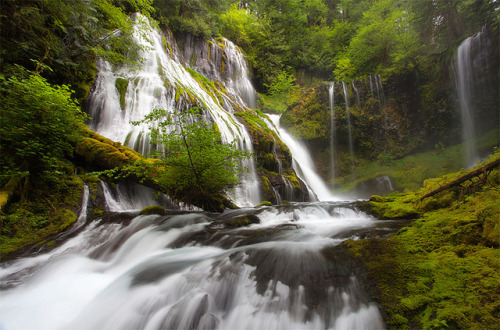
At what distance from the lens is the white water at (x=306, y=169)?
1297 centimetres

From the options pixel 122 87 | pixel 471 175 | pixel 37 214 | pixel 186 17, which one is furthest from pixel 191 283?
pixel 186 17

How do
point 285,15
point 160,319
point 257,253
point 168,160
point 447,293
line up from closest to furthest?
point 447,293 < point 160,319 < point 257,253 < point 168,160 < point 285,15

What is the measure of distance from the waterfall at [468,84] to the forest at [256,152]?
0.06 metres

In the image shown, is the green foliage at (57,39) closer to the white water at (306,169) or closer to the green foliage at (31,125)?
the green foliage at (31,125)

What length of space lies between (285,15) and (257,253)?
27899 millimetres

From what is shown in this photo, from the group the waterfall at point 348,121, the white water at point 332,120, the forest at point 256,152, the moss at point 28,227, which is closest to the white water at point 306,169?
the forest at point 256,152

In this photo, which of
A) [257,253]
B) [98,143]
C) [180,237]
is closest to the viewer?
[257,253]

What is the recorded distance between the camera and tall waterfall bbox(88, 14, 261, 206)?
8.23 m

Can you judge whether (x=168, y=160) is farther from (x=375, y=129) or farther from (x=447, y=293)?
(x=375, y=129)

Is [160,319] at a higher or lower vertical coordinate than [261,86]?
lower

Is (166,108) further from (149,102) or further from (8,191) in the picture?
(8,191)

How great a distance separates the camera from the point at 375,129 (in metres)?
14.3

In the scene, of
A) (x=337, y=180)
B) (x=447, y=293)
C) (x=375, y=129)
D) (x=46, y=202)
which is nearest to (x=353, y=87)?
(x=375, y=129)

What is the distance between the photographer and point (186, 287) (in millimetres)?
2463
